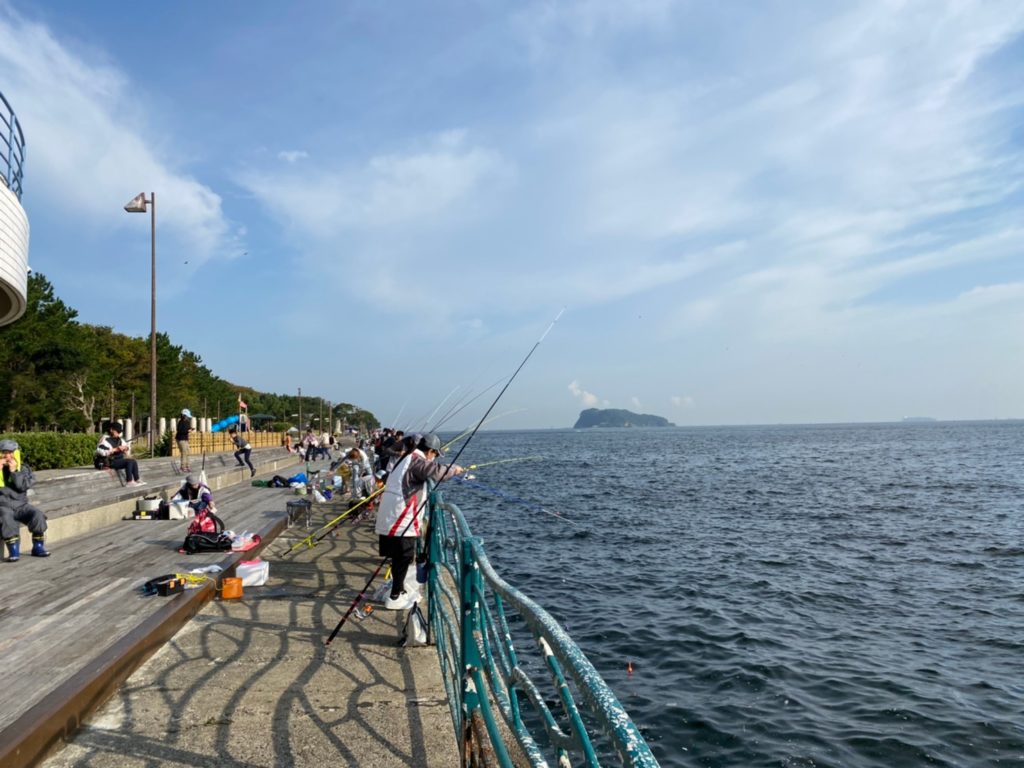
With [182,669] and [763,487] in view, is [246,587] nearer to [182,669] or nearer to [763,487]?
[182,669]

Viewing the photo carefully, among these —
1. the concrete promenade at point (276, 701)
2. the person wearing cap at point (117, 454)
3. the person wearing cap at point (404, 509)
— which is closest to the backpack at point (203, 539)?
the concrete promenade at point (276, 701)

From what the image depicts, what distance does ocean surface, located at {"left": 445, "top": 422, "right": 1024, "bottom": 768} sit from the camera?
7766 millimetres

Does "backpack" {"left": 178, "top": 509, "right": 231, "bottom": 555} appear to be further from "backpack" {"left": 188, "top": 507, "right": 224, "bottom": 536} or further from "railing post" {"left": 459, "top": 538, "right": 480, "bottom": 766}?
"railing post" {"left": 459, "top": 538, "right": 480, "bottom": 766}

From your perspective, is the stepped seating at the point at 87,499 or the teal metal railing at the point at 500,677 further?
the stepped seating at the point at 87,499

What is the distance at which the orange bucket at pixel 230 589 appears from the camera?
716 cm

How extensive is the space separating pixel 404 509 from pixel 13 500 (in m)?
5.53

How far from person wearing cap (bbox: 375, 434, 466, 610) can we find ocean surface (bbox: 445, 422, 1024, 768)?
2.92m

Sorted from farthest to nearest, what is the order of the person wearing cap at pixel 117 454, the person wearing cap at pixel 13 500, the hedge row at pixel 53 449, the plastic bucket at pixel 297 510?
the hedge row at pixel 53 449 < the person wearing cap at pixel 117 454 < the plastic bucket at pixel 297 510 < the person wearing cap at pixel 13 500

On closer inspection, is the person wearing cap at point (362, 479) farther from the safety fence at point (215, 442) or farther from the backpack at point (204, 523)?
the safety fence at point (215, 442)

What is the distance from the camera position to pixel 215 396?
84938 mm

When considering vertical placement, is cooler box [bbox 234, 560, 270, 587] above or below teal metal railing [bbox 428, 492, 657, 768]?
below


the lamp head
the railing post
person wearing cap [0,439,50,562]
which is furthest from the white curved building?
the lamp head

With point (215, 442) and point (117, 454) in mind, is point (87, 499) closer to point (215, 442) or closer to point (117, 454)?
point (117, 454)

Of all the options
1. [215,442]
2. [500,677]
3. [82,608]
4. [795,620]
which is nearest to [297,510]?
[82,608]
